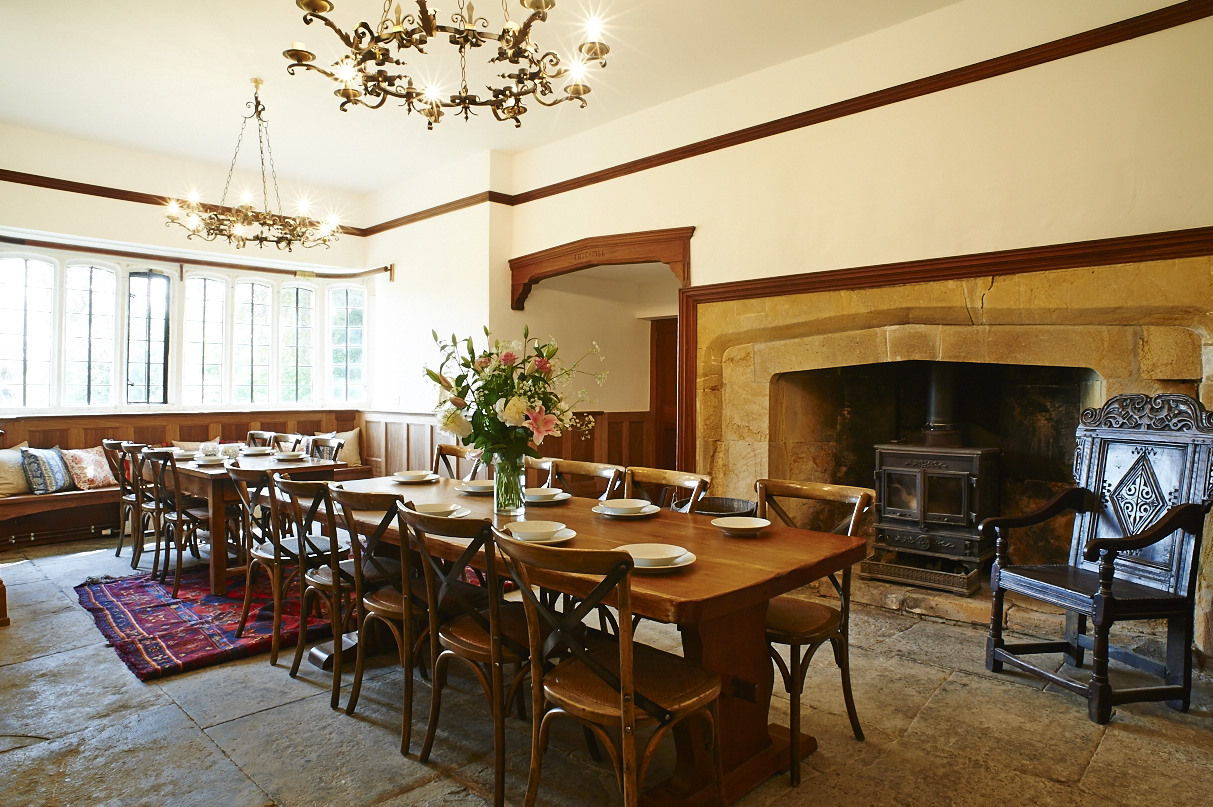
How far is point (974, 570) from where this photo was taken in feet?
13.4

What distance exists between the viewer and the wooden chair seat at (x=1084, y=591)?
2824mm

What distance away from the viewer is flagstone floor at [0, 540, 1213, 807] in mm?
2277

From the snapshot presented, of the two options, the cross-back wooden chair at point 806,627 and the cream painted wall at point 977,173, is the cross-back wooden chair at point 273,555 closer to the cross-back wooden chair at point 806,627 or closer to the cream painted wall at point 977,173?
the cross-back wooden chair at point 806,627

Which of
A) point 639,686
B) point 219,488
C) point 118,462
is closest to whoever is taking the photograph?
point 639,686

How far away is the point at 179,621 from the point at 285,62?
360 cm

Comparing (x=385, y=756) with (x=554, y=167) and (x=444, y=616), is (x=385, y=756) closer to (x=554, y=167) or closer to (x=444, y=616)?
(x=444, y=616)

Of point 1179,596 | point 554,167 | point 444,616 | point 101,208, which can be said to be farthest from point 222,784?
point 101,208

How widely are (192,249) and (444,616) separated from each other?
5.94 metres

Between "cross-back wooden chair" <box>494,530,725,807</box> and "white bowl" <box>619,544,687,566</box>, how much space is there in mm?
151

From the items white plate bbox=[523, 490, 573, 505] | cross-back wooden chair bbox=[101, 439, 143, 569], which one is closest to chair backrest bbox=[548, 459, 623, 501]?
white plate bbox=[523, 490, 573, 505]

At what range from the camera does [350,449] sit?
25.5 ft

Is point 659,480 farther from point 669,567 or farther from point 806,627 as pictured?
point 669,567

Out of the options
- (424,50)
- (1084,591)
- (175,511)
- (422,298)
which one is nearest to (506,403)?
(424,50)

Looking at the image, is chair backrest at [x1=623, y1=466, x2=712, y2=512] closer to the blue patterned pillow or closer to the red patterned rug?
the red patterned rug
